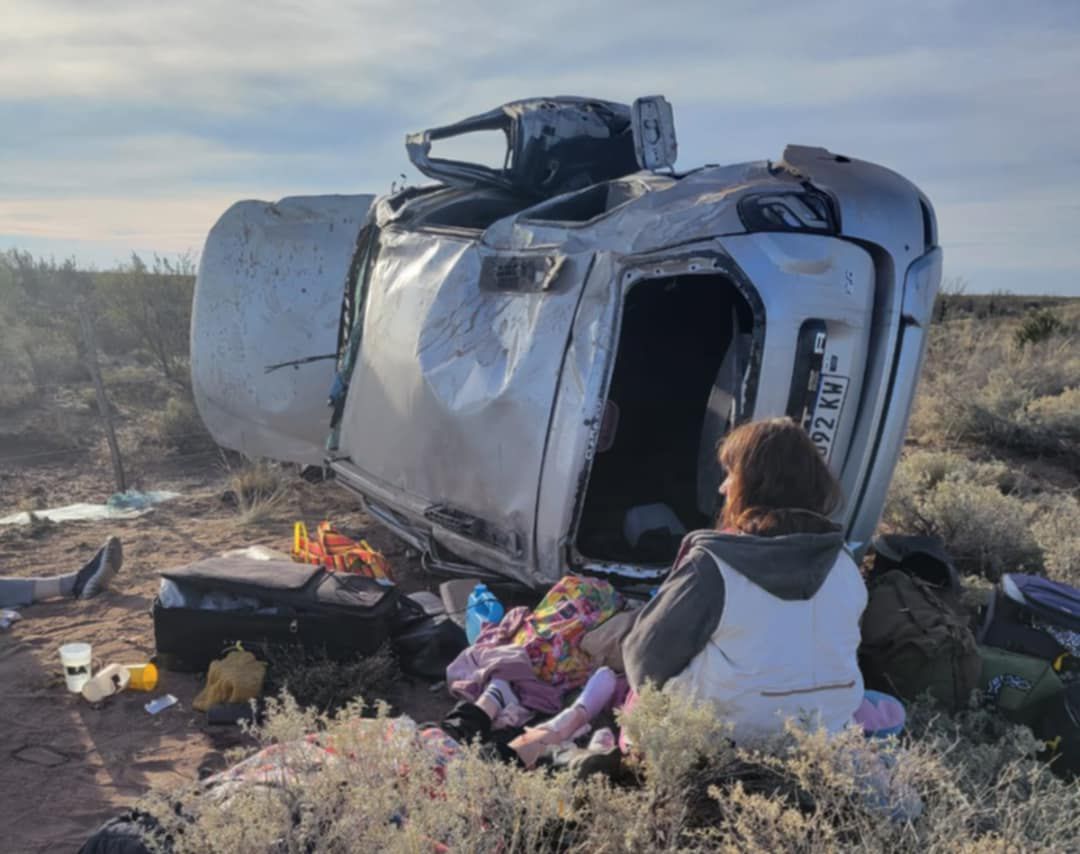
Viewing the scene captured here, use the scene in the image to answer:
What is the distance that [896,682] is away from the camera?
3938 millimetres

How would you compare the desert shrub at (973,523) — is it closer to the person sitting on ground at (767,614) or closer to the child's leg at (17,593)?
the person sitting on ground at (767,614)

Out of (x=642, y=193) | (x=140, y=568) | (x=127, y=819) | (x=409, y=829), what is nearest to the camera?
(x=409, y=829)

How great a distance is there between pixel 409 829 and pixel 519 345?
2.77 meters

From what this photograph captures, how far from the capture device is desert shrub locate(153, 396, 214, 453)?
11227 mm

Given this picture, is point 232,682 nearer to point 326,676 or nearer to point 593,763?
point 326,676

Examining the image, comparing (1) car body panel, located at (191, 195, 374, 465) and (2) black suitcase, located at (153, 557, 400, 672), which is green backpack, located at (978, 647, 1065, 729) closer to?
(2) black suitcase, located at (153, 557, 400, 672)

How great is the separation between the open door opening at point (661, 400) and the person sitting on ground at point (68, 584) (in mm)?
2995

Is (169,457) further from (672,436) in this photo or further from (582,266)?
(582,266)

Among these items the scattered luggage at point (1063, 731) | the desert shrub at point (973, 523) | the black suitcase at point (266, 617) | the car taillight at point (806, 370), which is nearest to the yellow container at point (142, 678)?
the black suitcase at point (266, 617)

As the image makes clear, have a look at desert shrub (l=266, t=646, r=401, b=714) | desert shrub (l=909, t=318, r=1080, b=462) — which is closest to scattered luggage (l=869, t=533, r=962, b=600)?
desert shrub (l=266, t=646, r=401, b=714)

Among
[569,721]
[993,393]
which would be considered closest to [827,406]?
[569,721]

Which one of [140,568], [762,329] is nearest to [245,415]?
[140,568]

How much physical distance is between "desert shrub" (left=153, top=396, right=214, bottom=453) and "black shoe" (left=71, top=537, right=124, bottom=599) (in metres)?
5.65

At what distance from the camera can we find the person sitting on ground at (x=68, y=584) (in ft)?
17.9
